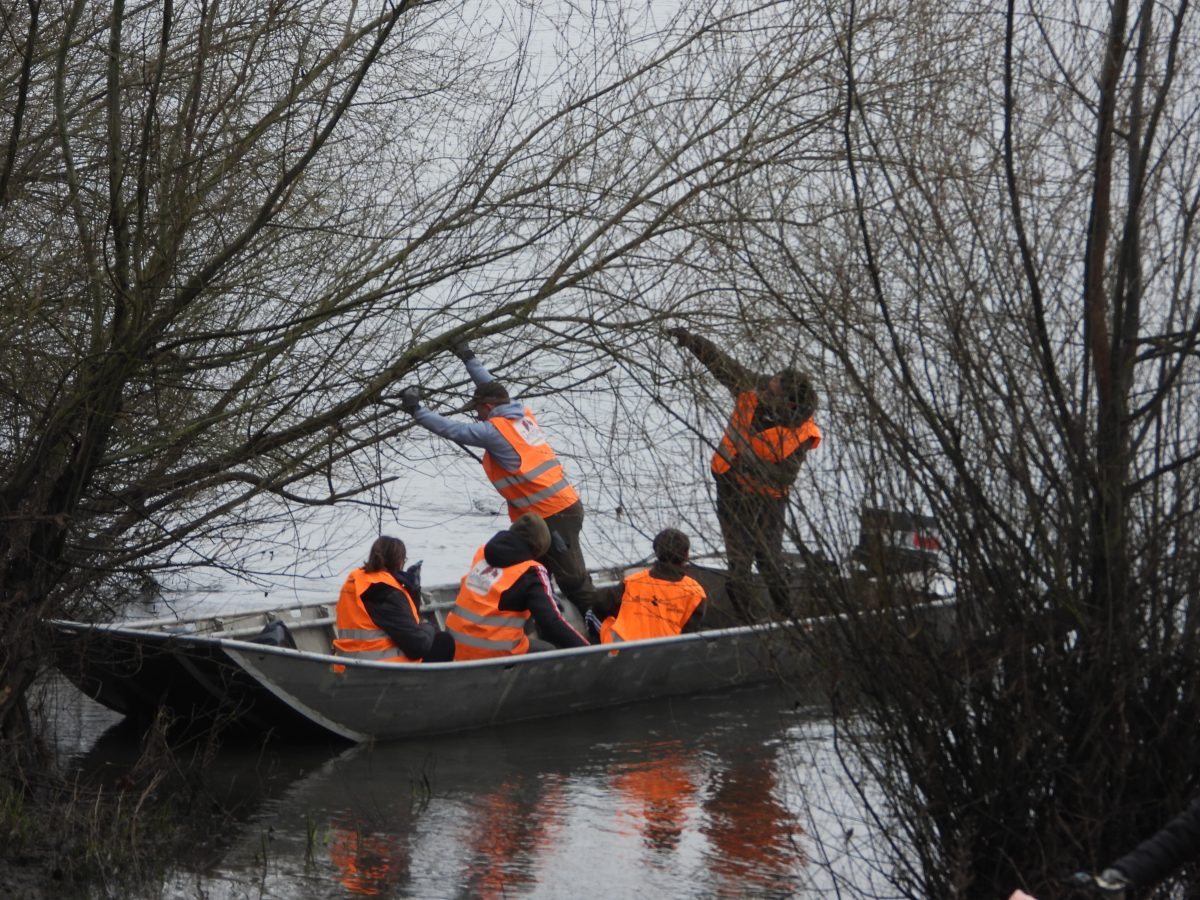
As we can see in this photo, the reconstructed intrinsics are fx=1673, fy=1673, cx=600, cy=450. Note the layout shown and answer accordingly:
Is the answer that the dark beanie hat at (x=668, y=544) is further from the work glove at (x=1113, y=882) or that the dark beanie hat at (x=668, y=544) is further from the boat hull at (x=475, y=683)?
the work glove at (x=1113, y=882)

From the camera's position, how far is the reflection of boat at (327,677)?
895cm

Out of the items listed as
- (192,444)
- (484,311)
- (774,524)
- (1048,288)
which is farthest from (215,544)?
(1048,288)

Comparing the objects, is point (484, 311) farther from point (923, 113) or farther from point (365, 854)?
point (923, 113)

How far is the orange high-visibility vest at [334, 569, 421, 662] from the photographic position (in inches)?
385

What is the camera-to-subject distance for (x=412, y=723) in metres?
10.0

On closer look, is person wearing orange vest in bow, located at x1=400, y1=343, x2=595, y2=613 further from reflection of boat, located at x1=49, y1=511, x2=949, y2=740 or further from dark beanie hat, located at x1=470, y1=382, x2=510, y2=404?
reflection of boat, located at x1=49, y1=511, x2=949, y2=740

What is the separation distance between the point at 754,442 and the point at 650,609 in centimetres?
565

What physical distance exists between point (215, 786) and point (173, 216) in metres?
3.49

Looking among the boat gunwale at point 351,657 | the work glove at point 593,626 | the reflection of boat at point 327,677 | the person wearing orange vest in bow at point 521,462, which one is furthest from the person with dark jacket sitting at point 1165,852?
the work glove at point 593,626

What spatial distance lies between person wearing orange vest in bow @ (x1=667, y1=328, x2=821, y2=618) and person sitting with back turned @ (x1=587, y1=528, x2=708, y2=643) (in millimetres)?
4722

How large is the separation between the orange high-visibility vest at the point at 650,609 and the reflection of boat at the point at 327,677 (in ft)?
0.60

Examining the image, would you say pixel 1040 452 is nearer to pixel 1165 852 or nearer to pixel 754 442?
pixel 754 442

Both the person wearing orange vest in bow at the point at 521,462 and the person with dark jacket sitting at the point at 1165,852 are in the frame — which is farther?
the person wearing orange vest in bow at the point at 521,462

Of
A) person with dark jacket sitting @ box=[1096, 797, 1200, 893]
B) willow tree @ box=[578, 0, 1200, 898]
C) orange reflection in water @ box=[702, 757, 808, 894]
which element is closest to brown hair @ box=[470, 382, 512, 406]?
orange reflection in water @ box=[702, 757, 808, 894]
